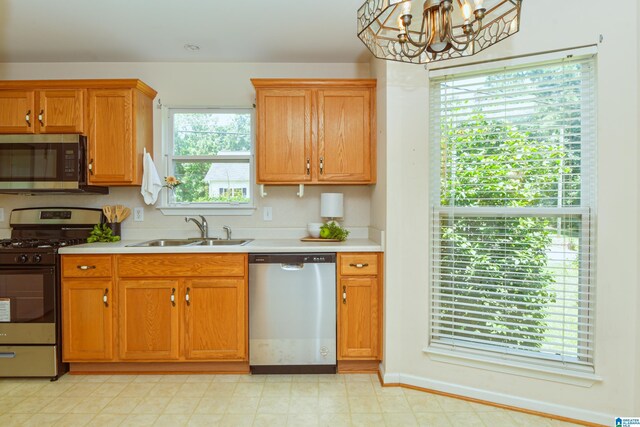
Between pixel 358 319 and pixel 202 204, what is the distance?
170 centimetres

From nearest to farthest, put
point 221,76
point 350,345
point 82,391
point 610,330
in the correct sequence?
point 610,330 → point 82,391 → point 350,345 → point 221,76

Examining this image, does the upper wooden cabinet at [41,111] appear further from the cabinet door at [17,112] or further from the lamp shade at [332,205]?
the lamp shade at [332,205]

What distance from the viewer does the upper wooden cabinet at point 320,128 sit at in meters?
2.91

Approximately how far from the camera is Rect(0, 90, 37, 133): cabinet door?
287 centimetres

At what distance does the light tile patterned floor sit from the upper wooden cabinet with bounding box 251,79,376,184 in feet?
5.07

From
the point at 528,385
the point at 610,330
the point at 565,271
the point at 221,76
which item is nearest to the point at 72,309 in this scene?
the point at 221,76

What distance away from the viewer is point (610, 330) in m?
1.98

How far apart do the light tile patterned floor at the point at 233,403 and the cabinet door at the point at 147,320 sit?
0.20m

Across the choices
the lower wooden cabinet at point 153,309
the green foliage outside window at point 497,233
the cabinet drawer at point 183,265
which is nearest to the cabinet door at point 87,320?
the lower wooden cabinet at point 153,309

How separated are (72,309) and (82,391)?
56cm

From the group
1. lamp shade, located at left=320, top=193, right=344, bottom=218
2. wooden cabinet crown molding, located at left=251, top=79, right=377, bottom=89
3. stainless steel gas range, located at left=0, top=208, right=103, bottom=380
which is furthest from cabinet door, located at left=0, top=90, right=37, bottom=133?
lamp shade, located at left=320, top=193, right=344, bottom=218

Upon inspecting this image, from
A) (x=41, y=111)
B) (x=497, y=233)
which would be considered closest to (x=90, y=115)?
(x=41, y=111)

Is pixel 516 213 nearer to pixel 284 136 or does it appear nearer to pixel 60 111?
pixel 284 136

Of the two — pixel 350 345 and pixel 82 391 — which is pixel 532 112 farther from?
pixel 82 391
